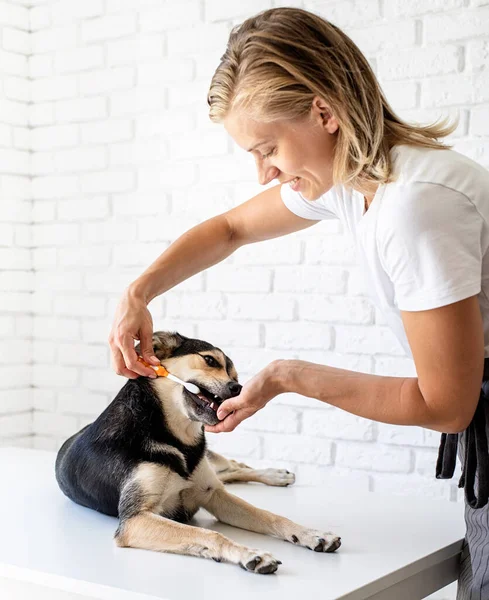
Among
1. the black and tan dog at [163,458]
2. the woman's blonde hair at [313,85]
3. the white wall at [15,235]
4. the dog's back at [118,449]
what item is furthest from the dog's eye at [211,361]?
the white wall at [15,235]

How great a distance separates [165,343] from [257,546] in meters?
0.44

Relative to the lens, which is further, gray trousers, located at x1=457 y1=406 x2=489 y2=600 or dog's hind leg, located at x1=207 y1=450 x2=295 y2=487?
dog's hind leg, located at x1=207 y1=450 x2=295 y2=487

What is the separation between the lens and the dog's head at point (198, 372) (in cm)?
153

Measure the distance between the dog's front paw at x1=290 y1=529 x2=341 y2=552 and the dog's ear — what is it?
1.43 ft

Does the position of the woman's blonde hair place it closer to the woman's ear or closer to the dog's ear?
the woman's ear

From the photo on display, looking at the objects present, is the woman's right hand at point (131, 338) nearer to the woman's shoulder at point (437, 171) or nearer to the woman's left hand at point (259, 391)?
the woman's left hand at point (259, 391)

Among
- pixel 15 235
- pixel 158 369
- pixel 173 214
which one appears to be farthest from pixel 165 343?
pixel 15 235

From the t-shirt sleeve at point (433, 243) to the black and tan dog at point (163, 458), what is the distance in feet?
1.55

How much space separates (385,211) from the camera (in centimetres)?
122

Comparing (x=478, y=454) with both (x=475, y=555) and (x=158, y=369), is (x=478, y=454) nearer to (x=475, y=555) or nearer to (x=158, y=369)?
(x=475, y=555)

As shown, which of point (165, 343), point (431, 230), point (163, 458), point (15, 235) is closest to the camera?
point (431, 230)

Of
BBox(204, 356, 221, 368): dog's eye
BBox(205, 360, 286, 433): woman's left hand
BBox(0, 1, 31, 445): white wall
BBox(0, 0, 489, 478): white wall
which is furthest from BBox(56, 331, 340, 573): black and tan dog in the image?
BBox(0, 1, 31, 445): white wall

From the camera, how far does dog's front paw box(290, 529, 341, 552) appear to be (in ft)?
4.49

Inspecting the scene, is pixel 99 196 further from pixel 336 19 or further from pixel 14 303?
pixel 336 19
